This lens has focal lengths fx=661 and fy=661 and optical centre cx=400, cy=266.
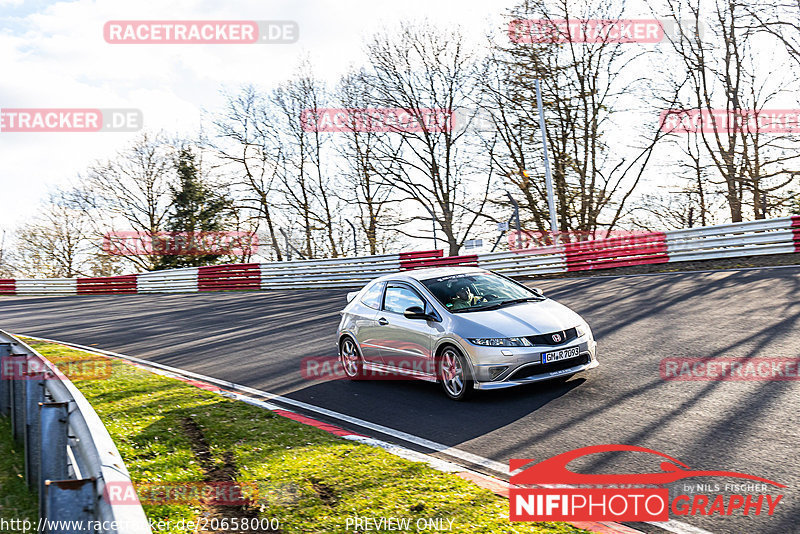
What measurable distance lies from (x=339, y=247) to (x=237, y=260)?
8.10 metres

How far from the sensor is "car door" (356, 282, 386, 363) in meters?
9.18

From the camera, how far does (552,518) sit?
434cm

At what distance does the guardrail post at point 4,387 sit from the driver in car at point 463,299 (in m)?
5.21

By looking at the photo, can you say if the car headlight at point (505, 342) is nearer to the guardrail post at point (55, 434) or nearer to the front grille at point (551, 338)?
the front grille at point (551, 338)

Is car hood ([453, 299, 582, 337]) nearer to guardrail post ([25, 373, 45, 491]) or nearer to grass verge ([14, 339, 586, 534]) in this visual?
grass verge ([14, 339, 586, 534])

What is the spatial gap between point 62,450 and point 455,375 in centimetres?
447

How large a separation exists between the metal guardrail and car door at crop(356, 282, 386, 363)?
4.10m

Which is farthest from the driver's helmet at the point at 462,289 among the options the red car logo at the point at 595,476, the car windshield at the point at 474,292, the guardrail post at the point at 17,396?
the guardrail post at the point at 17,396

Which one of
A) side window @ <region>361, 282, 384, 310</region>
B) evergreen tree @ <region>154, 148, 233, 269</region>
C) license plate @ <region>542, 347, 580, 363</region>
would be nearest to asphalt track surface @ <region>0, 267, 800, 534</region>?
license plate @ <region>542, 347, 580, 363</region>

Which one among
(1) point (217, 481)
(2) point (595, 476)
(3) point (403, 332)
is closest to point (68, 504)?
(1) point (217, 481)

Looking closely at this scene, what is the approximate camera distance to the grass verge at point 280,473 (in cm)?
440

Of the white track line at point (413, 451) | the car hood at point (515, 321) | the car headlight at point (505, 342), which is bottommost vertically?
the white track line at point (413, 451)

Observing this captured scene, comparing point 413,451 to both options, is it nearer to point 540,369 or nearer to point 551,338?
point 540,369

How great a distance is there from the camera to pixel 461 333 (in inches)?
305
